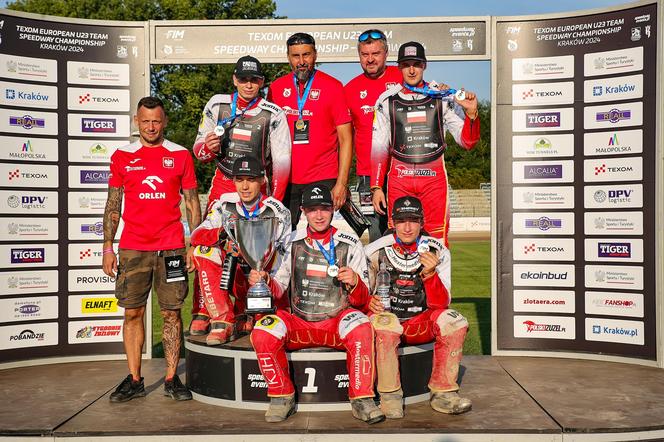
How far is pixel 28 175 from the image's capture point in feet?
24.8

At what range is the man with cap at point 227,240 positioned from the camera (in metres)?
→ 5.64

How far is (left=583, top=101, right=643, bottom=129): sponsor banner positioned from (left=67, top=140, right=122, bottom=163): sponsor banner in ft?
16.5

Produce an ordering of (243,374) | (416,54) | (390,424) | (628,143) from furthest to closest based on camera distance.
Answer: (628,143), (416,54), (243,374), (390,424)

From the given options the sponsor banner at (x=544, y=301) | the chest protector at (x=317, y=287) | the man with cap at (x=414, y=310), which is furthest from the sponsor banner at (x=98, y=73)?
the sponsor banner at (x=544, y=301)

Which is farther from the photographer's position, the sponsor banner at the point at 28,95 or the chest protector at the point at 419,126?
the sponsor banner at the point at 28,95

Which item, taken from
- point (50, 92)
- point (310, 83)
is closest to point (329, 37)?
point (310, 83)

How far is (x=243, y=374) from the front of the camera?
5.64 meters

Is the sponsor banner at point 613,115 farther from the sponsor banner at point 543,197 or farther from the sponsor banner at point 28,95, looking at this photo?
the sponsor banner at point 28,95

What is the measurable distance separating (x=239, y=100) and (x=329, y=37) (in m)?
1.85

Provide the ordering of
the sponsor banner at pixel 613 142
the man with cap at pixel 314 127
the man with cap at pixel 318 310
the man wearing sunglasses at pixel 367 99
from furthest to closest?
the sponsor banner at pixel 613 142 → the man wearing sunglasses at pixel 367 99 → the man with cap at pixel 314 127 → the man with cap at pixel 318 310

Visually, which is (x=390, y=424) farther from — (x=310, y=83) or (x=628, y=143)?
(x=628, y=143)

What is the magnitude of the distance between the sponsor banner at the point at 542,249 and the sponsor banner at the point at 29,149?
5.04 metres

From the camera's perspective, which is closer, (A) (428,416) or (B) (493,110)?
(A) (428,416)

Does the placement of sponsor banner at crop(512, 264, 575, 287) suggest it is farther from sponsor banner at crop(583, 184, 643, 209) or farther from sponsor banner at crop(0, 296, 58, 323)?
sponsor banner at crop(0, 296, 58, 323)
